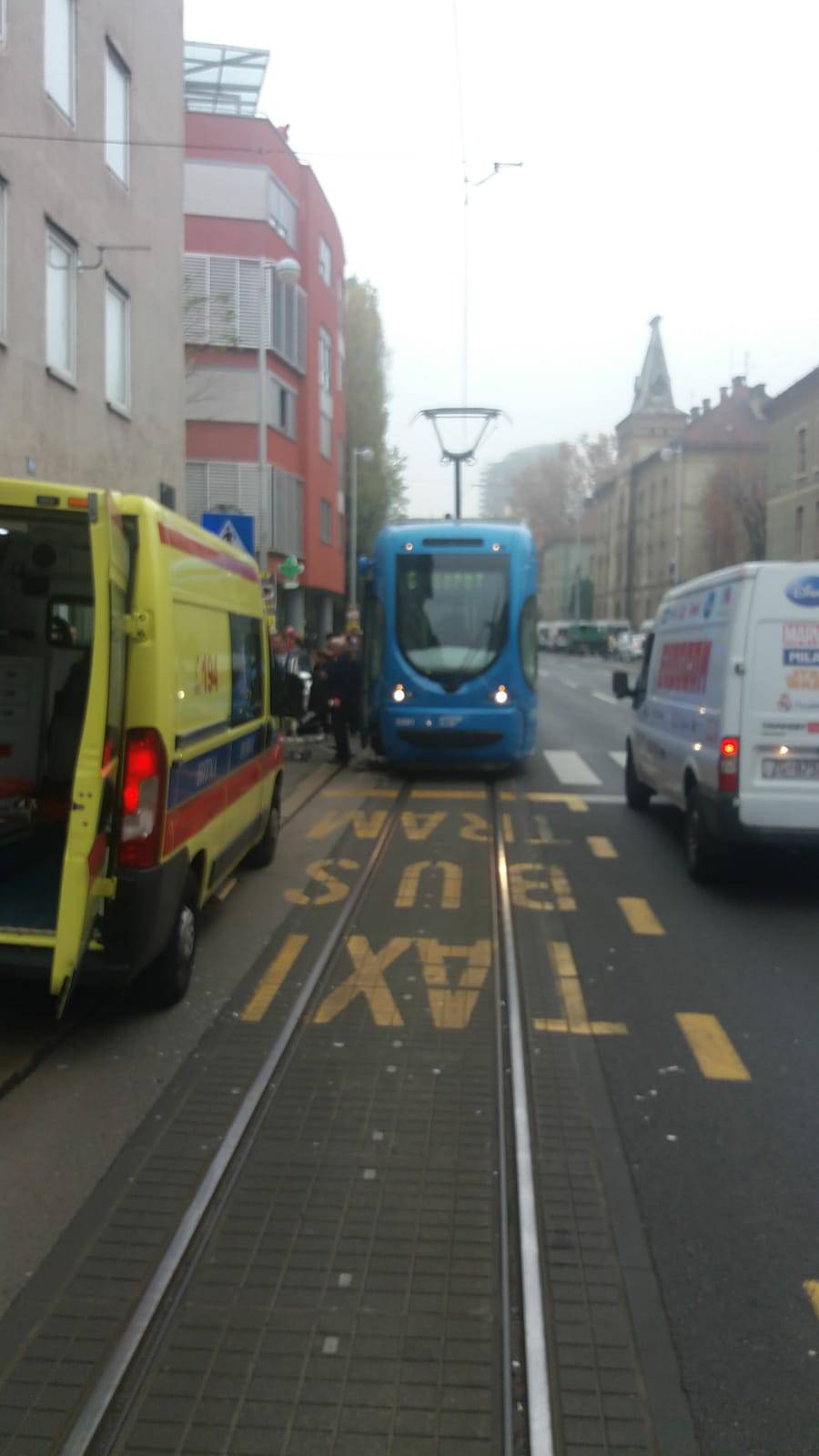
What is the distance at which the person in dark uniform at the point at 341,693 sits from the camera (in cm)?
1706

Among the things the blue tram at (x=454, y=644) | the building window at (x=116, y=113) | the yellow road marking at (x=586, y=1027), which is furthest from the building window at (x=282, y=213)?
the yellow road marking at (x=586, y=1027)

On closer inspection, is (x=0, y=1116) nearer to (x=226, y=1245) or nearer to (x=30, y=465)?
(x=226, y=1245)

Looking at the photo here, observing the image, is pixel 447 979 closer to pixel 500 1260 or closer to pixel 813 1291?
pixel 500 1260

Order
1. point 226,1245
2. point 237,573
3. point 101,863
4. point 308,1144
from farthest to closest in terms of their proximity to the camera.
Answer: point 237,573, point 101,863, point 308,1144, point 226,1245

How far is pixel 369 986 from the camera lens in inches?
272

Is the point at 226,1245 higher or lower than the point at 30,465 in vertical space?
lower

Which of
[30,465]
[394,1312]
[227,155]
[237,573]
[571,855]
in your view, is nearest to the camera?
[394,1312]

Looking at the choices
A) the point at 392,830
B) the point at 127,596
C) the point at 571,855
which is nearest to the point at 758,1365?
the point at 127,596

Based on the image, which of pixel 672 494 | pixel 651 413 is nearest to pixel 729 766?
pixel 672 494

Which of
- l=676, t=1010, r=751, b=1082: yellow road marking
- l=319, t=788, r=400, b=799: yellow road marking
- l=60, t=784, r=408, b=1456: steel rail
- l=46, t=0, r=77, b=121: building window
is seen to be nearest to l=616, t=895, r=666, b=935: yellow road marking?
l=676, t=1010, r=751, b=1082: yellow road marking

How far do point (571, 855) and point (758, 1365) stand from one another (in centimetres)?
754

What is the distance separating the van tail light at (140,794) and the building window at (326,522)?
34.0m

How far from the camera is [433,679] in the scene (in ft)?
51.5

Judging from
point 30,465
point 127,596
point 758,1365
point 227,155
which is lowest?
point 758,1365
